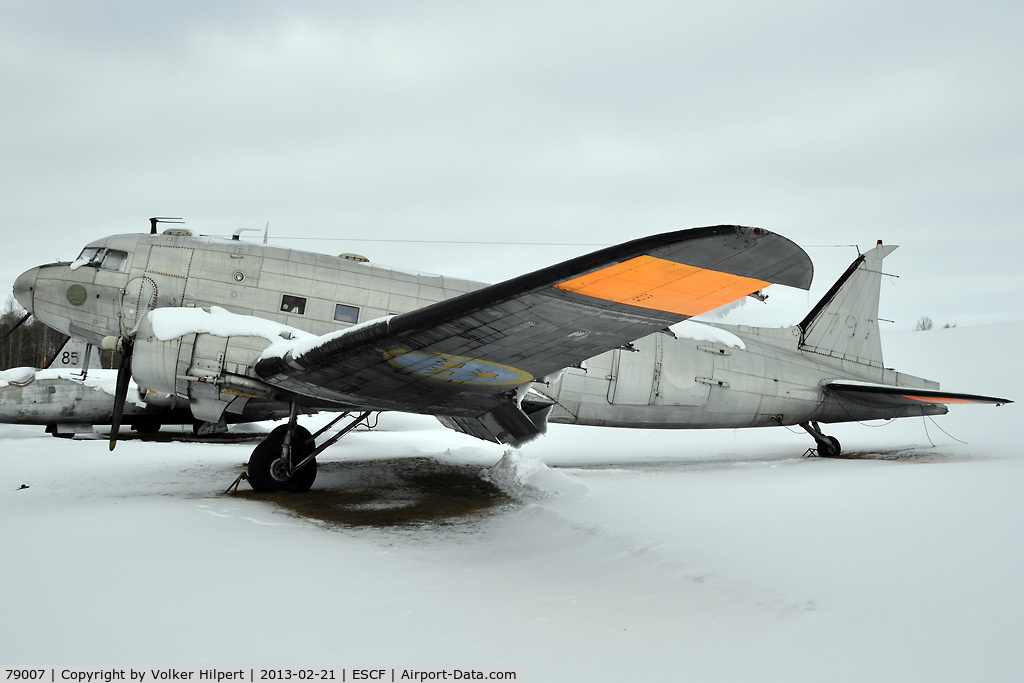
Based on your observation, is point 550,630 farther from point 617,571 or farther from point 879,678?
point 879,678

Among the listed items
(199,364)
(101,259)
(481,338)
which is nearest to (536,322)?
(481,338)

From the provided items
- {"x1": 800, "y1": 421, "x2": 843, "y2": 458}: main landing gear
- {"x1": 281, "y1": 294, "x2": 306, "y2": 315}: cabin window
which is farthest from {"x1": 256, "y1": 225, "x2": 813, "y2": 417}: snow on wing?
{"x1": 800, "y1": 421, "x2": 843, "y2": 458}: main landing gear

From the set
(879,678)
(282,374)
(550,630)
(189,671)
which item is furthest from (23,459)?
(879,678)

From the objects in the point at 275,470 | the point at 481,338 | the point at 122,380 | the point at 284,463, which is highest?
the point at 481,338

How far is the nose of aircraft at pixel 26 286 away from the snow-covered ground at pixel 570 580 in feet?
8.13

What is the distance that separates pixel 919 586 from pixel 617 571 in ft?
5.97

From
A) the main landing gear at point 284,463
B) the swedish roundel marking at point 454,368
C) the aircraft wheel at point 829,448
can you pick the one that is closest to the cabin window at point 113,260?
the main landing gear at point 284,463

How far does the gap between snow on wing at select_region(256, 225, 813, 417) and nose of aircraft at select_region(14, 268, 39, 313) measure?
4.01m

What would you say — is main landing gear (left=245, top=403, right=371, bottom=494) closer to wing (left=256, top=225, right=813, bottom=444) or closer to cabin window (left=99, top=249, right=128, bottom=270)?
wing (left=256, top=225, right=813, bottom=444)

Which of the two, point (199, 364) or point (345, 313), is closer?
point (199, 364)

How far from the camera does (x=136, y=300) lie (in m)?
8.14

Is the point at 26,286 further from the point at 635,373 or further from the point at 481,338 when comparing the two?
the point at 635,373

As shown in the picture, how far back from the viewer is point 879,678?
2.47 meters

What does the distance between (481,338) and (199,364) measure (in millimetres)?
4160
